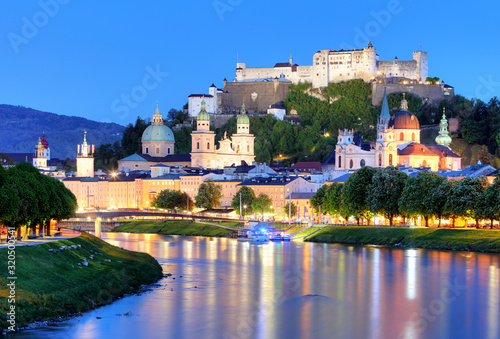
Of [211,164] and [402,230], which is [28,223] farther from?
[211,164]

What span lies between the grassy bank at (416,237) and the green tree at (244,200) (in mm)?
20069

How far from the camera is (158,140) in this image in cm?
13212

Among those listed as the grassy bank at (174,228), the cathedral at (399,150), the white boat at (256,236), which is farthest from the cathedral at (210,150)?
the white boat at (256,236)

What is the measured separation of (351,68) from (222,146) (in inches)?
829

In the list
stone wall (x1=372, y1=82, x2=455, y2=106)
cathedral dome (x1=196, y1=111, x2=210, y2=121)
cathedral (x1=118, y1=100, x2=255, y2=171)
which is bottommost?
cathedral (x1=118, y1=100, x2=255, y2=171)

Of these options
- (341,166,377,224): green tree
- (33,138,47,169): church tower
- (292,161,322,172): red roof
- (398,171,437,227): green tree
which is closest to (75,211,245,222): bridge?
(341,166,377,224): green tree

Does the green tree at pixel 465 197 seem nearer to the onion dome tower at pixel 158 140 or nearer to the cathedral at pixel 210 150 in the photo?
the cathedral at pixel 210 150

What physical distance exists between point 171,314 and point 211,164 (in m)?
88.2

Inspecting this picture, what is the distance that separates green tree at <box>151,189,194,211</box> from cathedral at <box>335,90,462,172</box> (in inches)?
660

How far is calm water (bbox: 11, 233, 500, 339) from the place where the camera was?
105ft

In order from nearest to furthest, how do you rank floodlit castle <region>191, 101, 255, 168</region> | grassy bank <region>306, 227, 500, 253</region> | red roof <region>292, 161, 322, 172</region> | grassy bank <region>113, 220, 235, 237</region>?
grassy bank <region>306, 227, 500, 253</region> < grassy bank <region>113, 220, 235, 237</region> < red roof <region>292, 161, 322, 172</region> < floodlit castle <region>191, 101, 255, 168</region>

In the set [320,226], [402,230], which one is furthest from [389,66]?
[402,230]

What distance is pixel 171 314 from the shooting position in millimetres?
34188

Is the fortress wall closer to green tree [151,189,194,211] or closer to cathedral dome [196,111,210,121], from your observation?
cathedral dome [196,111,210,121]
